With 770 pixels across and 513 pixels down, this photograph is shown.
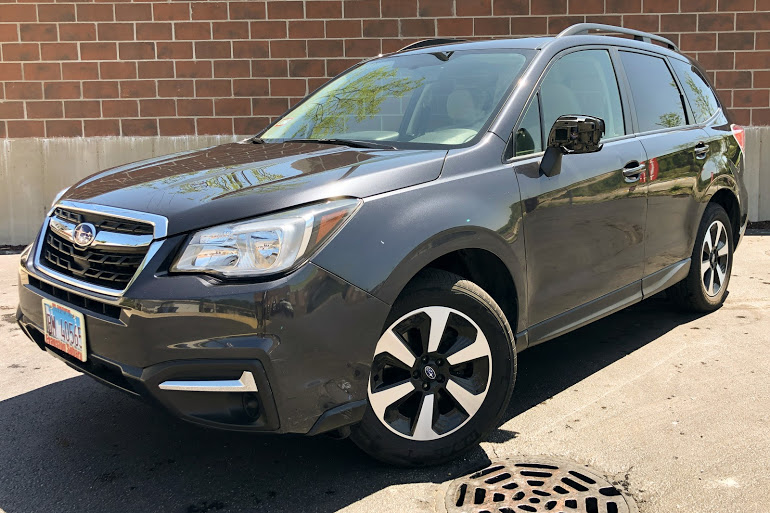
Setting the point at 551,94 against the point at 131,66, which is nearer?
the point at 551,94

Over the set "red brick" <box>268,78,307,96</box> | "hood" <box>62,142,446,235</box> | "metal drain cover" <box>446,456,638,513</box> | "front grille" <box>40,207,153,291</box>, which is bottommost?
"metal drain cover" <box>446,456,638,513</box>

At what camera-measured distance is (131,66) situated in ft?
26.6

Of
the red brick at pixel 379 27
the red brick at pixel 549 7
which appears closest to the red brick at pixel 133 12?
the red brick at pixel 379 27

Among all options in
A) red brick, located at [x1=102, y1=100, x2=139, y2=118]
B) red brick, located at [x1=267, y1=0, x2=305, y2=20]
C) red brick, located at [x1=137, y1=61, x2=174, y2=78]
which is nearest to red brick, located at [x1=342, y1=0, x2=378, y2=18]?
A: red brick, located at [x1=267, y1=0, x2=305, y2=20]

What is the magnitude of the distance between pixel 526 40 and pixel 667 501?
7.59 ft

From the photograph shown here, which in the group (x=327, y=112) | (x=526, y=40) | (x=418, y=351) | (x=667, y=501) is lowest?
(x=667, y=501)

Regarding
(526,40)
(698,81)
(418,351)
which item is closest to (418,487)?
(418,351)

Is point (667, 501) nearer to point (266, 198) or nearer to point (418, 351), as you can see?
point (418, 351)

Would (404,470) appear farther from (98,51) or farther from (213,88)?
(98,51)

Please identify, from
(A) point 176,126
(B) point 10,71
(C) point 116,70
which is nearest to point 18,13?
(B) point 10,71

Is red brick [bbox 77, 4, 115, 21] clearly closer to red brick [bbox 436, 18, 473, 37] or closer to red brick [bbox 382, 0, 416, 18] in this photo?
red brick [bbox 382, 0, 416, 18]

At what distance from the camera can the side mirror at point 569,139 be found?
3.25 meters

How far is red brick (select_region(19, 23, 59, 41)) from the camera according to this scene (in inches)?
315

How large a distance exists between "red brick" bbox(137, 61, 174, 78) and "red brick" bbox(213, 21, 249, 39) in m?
0.61
